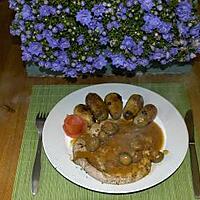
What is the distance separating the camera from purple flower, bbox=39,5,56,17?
3.47 ft

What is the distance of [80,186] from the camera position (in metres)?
1.06

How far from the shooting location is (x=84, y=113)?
3.83ft

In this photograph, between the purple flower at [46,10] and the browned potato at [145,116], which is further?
the browned potato at [145,116]

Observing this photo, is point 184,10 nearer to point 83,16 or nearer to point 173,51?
point 173,51

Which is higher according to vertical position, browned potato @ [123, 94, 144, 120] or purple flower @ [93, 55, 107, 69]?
purple flower @ [93, 55, 107, 69]

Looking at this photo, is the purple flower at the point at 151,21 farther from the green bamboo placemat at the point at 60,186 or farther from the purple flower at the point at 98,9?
the green bamboo placemat at the point at 60,186

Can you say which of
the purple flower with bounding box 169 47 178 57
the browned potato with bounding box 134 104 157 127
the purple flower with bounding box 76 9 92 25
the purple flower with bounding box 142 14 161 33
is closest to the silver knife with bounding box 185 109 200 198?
the browned potato with bounding box 134 104 157 127

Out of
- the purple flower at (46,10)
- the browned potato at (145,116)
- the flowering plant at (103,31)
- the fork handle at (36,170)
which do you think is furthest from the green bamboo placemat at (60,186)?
the purple flower at (46,10)

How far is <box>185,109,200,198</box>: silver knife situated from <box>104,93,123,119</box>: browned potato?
0.20 meters

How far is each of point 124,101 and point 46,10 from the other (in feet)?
1.20

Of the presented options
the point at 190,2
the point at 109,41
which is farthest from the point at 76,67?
the point at 190,2

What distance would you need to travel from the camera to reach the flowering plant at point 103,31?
105cm

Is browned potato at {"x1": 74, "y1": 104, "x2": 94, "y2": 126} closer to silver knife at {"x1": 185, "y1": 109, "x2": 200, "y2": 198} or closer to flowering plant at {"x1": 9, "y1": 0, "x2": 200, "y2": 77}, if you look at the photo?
flowering plant at {"x1": 9, "y1": 0, "x2": 200, "y2": 77}

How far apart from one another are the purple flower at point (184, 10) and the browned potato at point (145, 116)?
0.27 m
